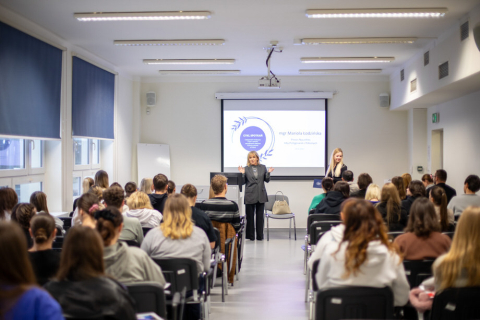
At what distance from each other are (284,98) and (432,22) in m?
4.38

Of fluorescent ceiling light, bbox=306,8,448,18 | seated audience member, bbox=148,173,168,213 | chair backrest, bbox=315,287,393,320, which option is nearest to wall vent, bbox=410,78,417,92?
fluorescent ceiling light, bbox=306,8,448,18

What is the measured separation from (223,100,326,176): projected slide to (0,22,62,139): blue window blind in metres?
4.29

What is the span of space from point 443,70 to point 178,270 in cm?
488

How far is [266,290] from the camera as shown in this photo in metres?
5.19

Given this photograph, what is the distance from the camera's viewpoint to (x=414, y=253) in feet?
9.95

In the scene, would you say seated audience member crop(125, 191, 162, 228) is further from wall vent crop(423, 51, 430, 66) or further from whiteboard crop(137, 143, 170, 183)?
whiteboard crop(137, 143, 170, 183)

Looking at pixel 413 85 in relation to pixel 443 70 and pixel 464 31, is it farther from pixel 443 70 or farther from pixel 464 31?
pixel 464 31

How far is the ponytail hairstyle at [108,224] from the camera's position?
248 centimetres

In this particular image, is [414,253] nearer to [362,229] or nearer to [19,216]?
[362,229]

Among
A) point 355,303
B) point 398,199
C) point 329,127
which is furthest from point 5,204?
point 329,127

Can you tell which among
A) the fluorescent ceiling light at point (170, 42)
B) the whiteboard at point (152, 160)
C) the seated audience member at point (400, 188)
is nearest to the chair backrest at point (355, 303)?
the seated audience member at point (400, 188)

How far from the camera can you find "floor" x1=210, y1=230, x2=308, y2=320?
439cm

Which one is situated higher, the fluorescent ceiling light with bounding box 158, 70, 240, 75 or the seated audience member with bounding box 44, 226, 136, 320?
the fluorescent ceiling light with bounding box 158, 70, 240, 75

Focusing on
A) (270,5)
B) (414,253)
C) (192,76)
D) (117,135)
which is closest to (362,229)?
(414,253)
